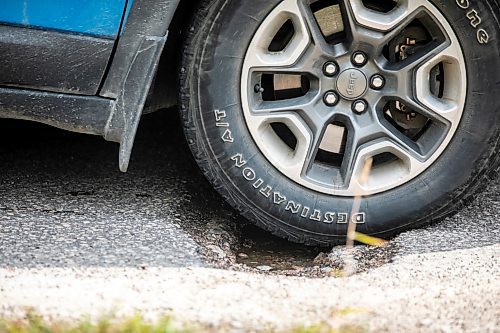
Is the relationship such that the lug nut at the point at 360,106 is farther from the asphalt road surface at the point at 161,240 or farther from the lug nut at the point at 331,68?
the asphalt road surface at the point at 161,240

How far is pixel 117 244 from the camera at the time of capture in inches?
116

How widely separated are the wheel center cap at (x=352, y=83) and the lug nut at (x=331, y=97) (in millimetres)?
22

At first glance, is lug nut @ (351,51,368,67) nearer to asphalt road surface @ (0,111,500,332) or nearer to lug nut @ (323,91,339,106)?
lug nut @ (323,91,339,106)

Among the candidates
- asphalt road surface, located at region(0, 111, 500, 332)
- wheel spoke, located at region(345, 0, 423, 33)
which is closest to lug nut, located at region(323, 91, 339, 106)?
wheel spoke, located at region(345, 0, 423, 33)

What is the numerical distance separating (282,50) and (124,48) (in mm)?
584

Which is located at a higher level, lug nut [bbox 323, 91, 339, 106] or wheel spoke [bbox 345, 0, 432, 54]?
wheel spoke [bbox 345, 0, 432, 54]

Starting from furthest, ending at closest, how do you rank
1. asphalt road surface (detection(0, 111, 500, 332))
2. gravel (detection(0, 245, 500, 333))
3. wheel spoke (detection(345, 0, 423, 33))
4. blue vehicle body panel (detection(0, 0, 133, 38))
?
wheel spoke (detection(345, 0, 423, 33))
blue vehicle body panel (detection(0, 0, 133, 38))
asphalt road surface (detection(0, 111, 500, 332))
gravel (detection(0, 245, 500, 333))

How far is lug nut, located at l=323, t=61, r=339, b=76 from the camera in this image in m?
3.04

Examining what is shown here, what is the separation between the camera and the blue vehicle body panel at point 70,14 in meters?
2.84

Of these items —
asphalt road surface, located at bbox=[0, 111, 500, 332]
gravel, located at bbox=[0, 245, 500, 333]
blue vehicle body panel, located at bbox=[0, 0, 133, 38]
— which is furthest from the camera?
blue vehicle body panel, located at bbox=[0, 0, 133, 38]

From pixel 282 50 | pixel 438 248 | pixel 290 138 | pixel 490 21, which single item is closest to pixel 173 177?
pixel 290 138

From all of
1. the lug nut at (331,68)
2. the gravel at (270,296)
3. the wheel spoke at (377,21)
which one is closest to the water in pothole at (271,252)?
the gravel at (270,296)

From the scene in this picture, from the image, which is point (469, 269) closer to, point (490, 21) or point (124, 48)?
point (490, 21)

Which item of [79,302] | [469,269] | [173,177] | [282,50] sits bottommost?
[79,302]
